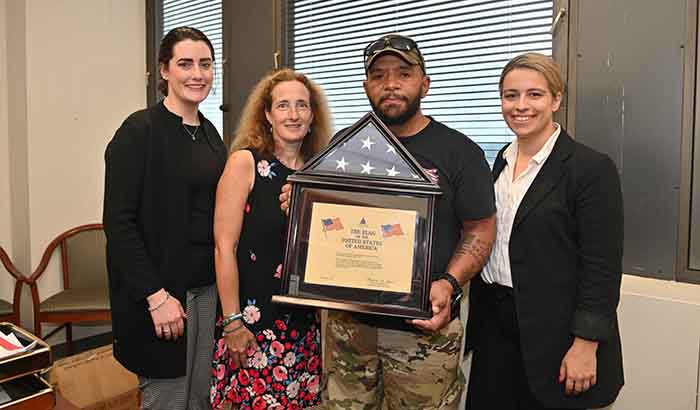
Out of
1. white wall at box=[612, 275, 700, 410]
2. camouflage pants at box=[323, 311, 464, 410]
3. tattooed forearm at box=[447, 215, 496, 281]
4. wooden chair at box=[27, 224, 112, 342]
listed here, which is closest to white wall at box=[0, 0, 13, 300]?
wooden chair at box=[27, 224, 112, 342]

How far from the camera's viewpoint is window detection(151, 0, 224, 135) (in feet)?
Answer: 11.0

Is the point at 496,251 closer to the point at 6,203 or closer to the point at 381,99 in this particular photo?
the point at 381,99

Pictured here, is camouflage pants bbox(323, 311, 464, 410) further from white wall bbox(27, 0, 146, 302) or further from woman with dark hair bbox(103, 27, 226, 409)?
white wall bbox(27, 0, 146, 302)

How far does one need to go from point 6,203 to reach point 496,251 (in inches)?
126

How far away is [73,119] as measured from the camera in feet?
11.0

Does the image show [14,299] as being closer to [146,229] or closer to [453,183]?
[146,229]

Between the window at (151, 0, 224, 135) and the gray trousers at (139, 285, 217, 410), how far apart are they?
1.79 metres

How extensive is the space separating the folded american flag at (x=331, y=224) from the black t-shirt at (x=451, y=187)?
0.28 m

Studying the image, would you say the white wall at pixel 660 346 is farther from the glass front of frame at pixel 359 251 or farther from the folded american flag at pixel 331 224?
the folded american flag at pixel 331 224

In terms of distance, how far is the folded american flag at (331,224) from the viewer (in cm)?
140

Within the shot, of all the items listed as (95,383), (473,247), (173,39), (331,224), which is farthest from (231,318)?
(95,383)

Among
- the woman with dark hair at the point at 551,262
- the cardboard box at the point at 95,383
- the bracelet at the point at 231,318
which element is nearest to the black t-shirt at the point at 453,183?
the woman with dark hair at the point at 551,262

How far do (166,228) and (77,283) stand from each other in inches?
76.7

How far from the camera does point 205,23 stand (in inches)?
137
